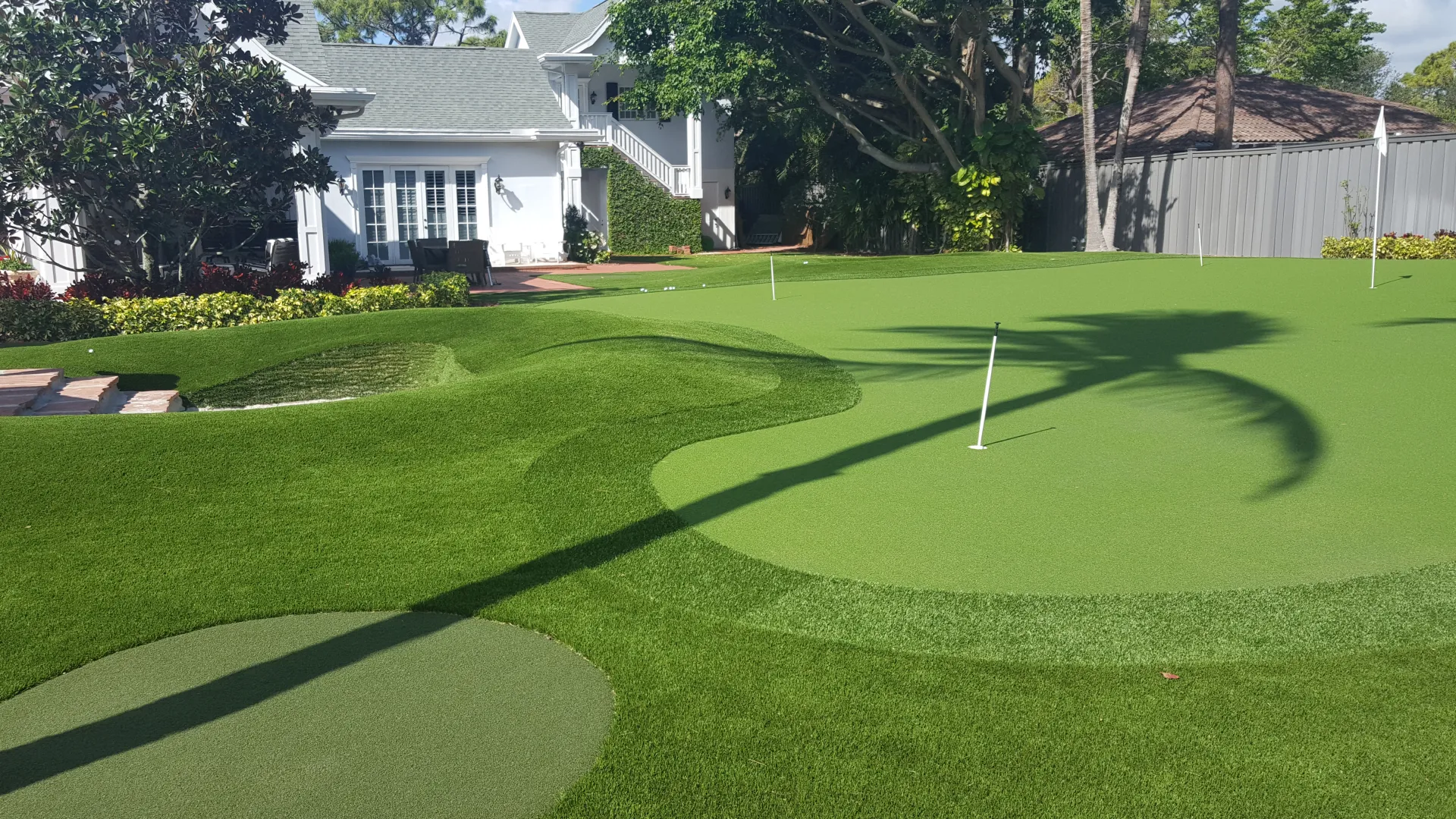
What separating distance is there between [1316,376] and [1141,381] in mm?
1436

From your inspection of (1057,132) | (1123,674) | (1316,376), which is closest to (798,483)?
(1123,674)

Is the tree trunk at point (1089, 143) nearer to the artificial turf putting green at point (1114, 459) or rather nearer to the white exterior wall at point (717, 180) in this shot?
the white exterior wall at point (717, 180)

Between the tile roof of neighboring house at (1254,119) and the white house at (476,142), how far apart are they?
12572mm

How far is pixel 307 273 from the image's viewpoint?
805 inches

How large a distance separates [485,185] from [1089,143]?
586 inches

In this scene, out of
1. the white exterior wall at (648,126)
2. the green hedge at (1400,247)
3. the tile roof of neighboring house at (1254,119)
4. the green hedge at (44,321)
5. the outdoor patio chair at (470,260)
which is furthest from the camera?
the white exterior wall at (648,126)

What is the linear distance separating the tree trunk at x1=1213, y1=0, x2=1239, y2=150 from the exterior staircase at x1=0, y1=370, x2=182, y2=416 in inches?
955

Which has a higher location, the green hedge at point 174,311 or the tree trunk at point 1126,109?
the tree trunk at point 1126,109

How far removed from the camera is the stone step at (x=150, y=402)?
1058 centimetres

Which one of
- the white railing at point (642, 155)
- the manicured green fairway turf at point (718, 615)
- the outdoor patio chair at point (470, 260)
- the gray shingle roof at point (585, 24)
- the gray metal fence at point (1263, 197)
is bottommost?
the manicured green fairway turf at point (718, 615)

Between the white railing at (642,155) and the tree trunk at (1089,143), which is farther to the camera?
the white railing at (642,155)

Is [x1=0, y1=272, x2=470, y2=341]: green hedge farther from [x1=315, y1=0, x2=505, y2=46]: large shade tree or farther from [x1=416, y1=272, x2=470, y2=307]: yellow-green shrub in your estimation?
[x1=315, y1=0, x2=505, y2=46]: large shade tree

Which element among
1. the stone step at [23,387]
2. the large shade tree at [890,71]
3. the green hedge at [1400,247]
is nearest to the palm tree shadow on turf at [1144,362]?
the stone step at [23,387]

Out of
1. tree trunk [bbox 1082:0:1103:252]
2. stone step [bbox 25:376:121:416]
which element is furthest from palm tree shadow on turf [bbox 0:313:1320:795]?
tree trunk [bbox 1082:0:1103:252]
